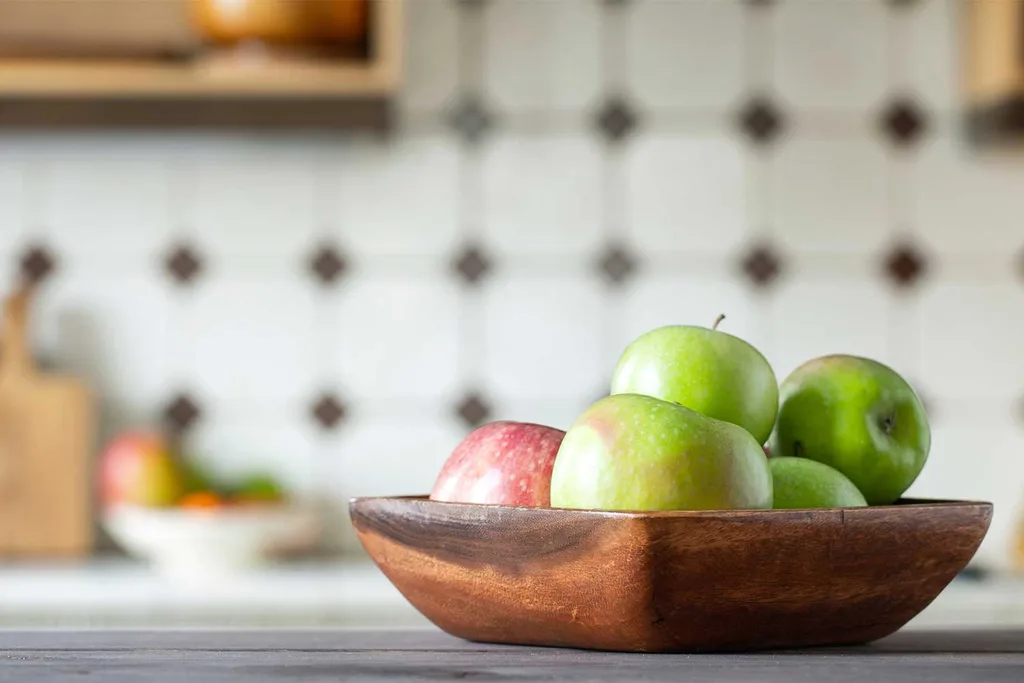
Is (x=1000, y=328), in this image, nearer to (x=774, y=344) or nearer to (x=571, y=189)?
(x=774, y=344)

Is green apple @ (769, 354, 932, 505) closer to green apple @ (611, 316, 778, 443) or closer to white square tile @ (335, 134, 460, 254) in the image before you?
green apple @ (611, 316, 778, 443)

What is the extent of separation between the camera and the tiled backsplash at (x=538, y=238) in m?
2.02

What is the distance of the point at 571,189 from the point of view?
6.71 ft

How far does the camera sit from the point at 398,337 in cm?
202

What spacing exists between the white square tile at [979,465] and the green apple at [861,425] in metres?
1.46

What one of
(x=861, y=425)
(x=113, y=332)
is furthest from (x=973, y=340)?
(x=861, y=425)

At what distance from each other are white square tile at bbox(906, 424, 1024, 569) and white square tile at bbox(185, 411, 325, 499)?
3.10 feet

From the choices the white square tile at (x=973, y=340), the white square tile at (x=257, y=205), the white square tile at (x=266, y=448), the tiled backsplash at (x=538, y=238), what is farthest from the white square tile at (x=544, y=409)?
the white square tile at (x=973, y=340)

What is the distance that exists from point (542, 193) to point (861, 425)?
57.8 inches

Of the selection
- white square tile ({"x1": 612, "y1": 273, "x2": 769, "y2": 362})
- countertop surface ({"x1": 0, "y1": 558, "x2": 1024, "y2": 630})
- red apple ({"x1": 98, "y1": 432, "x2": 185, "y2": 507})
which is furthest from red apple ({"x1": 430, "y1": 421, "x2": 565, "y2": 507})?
white square tile ({"x1": 612, "y1": 273, "x2": 769, "y2": 362})

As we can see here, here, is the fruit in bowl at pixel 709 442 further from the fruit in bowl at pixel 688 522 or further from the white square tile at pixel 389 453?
the white square tile at pixel 389 453

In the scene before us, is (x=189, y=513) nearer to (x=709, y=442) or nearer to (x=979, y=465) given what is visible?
(x=979, y=465)

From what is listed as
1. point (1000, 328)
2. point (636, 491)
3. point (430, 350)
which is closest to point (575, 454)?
point (636, 491)

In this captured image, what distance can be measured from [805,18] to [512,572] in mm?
1702
